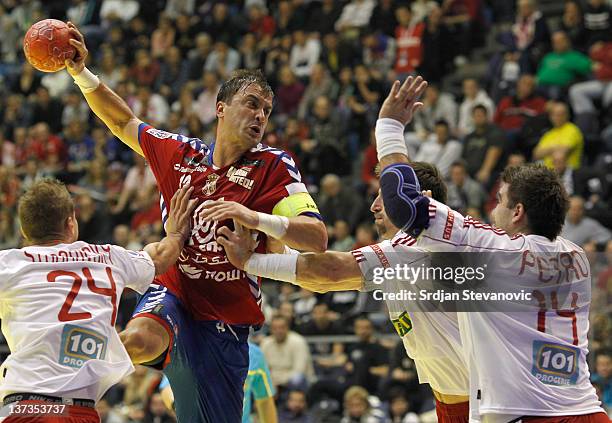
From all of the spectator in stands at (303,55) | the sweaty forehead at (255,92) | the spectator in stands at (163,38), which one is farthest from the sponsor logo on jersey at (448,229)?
the spectator in stands at (163,38)

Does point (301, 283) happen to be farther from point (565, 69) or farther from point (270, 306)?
point (565, 69)

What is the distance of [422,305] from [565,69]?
35.6ft

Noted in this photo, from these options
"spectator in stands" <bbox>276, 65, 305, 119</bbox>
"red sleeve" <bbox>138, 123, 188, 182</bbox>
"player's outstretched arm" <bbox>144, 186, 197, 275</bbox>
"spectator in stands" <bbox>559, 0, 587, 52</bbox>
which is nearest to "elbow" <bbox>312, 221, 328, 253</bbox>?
"player's outstretched arm" <bbox>144, 186, 197, 275</bbox>

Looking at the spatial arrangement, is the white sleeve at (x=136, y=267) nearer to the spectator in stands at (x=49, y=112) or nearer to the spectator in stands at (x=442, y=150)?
the spectator in stands at (x=442, y=150)

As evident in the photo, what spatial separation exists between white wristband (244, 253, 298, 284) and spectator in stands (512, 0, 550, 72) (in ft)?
38.0

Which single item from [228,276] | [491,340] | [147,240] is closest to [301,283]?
[228,276]

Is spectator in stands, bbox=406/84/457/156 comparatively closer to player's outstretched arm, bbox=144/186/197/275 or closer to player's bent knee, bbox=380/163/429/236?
player's outstretched arm, bbox=144/186/197/275

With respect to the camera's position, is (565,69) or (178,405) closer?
(178,405)

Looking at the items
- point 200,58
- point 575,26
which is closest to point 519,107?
point 575,26

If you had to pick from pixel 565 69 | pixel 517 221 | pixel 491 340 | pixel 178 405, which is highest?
pixel 565 69

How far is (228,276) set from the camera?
22.8ft

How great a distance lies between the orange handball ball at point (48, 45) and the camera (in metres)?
7.21

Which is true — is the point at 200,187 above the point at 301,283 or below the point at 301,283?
above

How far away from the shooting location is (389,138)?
6.15m
